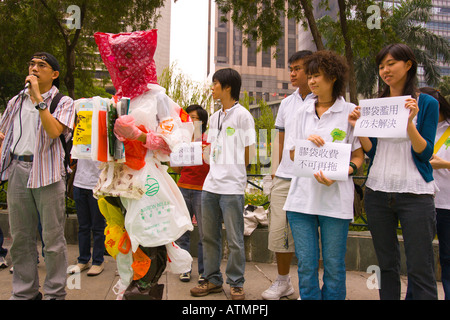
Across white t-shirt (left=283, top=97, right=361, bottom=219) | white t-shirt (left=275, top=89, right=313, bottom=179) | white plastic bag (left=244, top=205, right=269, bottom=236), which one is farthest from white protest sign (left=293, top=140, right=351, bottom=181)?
white plastic bag (left=244, top=205, right=269, bottom=236)

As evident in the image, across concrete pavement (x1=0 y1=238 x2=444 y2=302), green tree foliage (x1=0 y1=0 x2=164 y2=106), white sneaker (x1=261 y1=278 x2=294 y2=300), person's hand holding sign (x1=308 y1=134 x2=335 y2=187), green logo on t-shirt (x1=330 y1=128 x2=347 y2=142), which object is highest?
green tree foliage (x1=0 y1=0 x2=164 y2=106)

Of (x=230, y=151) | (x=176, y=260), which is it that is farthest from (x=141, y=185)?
(x=230, y=151)

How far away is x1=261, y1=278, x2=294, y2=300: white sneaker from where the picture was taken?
3684 mm

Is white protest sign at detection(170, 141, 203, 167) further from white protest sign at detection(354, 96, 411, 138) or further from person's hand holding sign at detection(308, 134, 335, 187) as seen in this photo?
white protest sign at detection(354, 96, 411, 138)

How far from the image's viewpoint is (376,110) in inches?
105

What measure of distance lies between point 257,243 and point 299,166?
268 cm

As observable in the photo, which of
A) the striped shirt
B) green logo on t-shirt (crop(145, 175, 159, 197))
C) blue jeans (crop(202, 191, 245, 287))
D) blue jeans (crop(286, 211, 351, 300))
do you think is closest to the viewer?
blue jeans (crop(286, 211, 351, 300))

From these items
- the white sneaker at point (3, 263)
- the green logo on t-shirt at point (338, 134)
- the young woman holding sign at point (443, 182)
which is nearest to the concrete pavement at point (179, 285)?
the white sneaker at point (3, 263)

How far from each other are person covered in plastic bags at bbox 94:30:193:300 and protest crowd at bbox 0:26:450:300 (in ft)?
0.03

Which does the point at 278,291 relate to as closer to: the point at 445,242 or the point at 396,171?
the point at 445,242

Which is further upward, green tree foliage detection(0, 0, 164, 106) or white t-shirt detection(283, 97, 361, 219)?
green tree foliage detection(0, 0, 164, 106)

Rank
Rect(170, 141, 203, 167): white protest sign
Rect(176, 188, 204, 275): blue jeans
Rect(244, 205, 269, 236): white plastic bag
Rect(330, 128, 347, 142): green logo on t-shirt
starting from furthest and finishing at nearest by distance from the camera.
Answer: Rect(244, 205, 269, 236): white plastic bag
Rect(176, 188, 204, 275): blue jeans
Rect(170, 141, 203, 167): white protest sign
Rect(330, 128, 347, 142): green logo on t-shirt

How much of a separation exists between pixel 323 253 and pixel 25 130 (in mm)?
2680

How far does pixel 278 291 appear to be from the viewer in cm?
372
